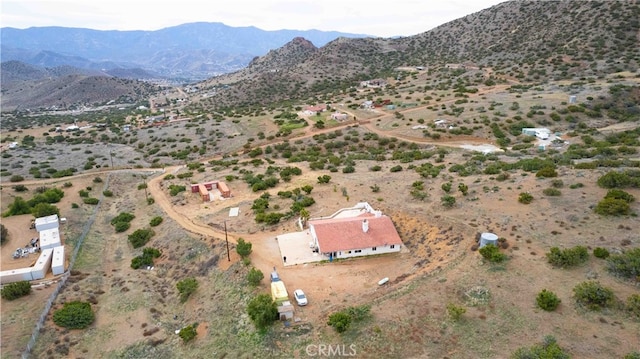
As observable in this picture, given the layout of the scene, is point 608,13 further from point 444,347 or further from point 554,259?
point 444,347

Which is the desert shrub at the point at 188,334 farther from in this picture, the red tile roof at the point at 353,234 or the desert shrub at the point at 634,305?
the desert shrub at the point at 634,305

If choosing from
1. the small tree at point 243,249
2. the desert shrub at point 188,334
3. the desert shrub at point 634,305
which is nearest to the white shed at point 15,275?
the desert shrub at point 188,334

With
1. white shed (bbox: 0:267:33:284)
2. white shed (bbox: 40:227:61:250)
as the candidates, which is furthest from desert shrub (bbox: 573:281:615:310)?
white shed (bbox: 40:227:61:250)

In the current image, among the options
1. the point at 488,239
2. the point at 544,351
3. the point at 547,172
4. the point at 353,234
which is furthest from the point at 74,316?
the point at 547,172

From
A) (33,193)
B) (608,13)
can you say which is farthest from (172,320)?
(608,13)

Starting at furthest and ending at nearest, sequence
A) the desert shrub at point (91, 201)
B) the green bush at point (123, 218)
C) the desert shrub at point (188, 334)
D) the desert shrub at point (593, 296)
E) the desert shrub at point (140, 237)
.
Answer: the desert shrub at point (91, 201)
the green bush at point (123, 218)
the desert shrub at point (140, 237)
the desert shrub at point (188, 334)
the desert shrub at point (593, 296)
